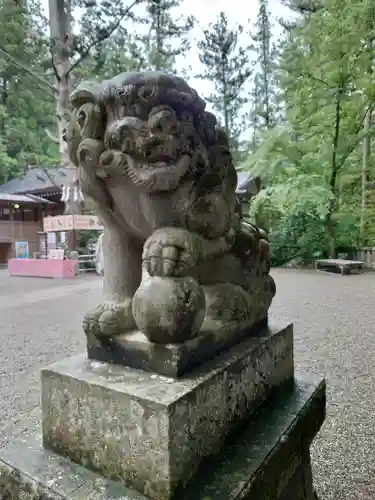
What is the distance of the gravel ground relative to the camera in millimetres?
1364

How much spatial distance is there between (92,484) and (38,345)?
2617 mm

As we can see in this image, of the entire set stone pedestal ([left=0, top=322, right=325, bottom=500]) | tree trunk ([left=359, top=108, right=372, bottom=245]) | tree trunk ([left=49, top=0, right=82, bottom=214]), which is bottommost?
stone pedestal ([left=0, top=322, right=325, bottom=500])

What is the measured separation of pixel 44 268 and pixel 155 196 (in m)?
8.78

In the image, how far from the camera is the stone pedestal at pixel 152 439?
0.62m

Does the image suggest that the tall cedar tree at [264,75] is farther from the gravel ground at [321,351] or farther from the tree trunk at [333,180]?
the gravel ground at [321,351]

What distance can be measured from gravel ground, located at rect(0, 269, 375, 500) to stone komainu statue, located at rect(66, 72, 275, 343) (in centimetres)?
87

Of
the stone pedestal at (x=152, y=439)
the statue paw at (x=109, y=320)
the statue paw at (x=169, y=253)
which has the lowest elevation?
the stone pedestal at (x=152, y=439)

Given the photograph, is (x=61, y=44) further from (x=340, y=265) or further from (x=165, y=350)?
(x=165, y=350)

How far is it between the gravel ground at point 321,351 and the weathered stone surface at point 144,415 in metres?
0.74

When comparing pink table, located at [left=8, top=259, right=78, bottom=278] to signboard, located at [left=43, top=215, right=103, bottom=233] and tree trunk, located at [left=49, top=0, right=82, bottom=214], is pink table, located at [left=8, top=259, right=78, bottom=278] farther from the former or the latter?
tree trunk, located at [left=49, top=0, right=82, bottom=214]

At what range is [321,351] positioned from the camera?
2602 mm

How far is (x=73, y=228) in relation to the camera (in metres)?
9.09

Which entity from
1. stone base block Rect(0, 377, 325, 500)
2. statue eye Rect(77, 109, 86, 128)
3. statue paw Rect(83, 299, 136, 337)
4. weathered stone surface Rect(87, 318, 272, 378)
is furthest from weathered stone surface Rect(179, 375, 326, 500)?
statue eye Rect(77, 109, 86, 128)

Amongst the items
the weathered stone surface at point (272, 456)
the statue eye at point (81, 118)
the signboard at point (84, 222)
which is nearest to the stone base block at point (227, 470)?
the weathered stone surface at point (272, 456)
